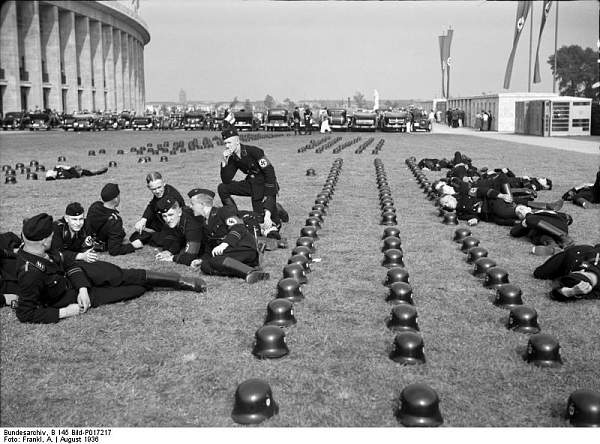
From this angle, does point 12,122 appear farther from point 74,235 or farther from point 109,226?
point 74,235

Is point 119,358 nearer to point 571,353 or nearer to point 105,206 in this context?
point 571,353

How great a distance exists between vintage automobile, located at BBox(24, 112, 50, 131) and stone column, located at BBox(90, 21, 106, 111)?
86.0 feet

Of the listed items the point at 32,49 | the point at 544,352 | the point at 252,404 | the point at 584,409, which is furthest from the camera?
the point at 32,49

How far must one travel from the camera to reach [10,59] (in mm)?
57781

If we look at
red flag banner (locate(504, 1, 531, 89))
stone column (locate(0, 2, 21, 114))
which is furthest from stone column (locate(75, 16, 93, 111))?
red flag banner (locate(504, 1, 531, 89))

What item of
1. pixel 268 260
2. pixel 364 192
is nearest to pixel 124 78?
pixel 364 192

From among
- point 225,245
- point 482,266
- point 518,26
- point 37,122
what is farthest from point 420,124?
point 225,245

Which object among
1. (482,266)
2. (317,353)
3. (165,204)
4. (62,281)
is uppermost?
(165,204)

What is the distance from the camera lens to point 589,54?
92.6 m

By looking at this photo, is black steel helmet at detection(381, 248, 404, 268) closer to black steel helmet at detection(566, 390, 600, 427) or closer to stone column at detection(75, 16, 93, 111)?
black steel helmet at detection(566, 390, 600, 427)

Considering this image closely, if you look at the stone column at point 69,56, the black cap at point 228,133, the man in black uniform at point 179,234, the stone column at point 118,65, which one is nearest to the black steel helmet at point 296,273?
the man in black uniform at point 179,234

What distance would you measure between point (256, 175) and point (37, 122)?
49.6 metres

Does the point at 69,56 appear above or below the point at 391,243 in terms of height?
above
